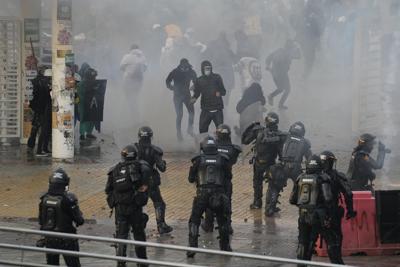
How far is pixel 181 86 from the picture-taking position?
1961 centimetres

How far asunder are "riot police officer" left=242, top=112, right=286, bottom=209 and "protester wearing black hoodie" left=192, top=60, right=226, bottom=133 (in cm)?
332

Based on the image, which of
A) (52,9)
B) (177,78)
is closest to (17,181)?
(52,9)

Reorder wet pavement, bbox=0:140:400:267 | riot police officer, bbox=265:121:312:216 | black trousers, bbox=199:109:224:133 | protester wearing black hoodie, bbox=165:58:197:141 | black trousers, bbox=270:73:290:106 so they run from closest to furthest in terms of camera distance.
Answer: wet pavement, bbox=0:140:400:267 < riot police officer, bbox=265:121:312:216 < black trousers, bbox=199:109:224:133 < protester wearing black hoodie, bbox=165:58:197:141 < black trousers, bbox=270:73:290:106

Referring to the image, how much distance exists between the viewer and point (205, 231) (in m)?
13.7

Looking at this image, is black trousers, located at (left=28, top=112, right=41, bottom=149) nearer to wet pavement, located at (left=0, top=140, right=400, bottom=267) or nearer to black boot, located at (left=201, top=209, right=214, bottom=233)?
wet pavement, located at (left=0, top=140, right=400, bottom=267)

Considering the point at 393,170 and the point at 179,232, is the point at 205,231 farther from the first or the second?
the point at 393,170

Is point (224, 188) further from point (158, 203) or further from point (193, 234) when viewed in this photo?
point (158, 203)

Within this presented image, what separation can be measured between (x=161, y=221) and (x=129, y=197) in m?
1.92

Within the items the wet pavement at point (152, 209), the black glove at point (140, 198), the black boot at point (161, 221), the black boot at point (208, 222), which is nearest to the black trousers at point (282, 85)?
the wet pavement at point (152, 209)

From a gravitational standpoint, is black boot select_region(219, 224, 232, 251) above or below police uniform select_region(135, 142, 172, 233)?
below

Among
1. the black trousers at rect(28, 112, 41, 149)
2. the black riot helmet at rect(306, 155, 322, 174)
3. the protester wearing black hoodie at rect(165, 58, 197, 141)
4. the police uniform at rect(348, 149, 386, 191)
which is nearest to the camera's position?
the black riot helmet at rect(306, 155, 322, 174)

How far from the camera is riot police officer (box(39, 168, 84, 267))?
1087 centimetres

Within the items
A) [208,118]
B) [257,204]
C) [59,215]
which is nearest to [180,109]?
[208,118]

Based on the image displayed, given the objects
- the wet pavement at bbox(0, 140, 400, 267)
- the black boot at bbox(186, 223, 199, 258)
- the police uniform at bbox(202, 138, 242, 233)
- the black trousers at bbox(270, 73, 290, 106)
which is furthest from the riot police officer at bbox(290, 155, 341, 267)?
the black trousers at bbox(270, 73, 290, 106)
